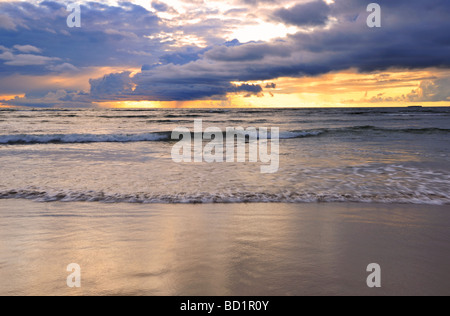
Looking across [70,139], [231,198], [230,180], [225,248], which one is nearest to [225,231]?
[225,248]

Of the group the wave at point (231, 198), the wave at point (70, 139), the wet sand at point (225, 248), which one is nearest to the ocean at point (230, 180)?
the wave at point (231, 198)

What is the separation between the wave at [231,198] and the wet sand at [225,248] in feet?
0.92

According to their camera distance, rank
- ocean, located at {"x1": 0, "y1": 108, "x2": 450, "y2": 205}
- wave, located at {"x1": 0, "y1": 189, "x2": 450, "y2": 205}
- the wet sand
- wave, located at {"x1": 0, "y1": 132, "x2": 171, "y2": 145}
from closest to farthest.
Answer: the wet sand → wave, located at {"x1": 0, "y1": 189, "x2": 450, "y2": 205} → ocean, located at {"x1": 0, "y1": 108, "x2": 450, "y2": 205} → wave, located at {"x1": 0, "y1": 132, "x2": 171, "y2": 145}

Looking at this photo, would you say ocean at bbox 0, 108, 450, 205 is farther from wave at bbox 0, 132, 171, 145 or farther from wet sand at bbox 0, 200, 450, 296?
wave at bbox 0, 132, 171, 145

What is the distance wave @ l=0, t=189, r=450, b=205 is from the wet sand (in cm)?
28

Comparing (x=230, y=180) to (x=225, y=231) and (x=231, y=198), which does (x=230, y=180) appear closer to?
(x=231, y=198)

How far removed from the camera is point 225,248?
3326 mm

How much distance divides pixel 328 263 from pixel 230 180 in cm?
390

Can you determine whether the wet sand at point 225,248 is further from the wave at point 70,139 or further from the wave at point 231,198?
the wave at point 70,139

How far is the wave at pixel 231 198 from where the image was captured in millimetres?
5227

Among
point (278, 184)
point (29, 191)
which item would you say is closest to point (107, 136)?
point (29, 191)

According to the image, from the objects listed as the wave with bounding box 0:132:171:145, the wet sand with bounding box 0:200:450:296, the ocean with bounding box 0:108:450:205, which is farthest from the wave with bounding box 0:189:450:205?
the wave with bounding box 0:132:171:145

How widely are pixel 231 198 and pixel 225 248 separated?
6.78 ft

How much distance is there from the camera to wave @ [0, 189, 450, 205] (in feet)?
17.1
